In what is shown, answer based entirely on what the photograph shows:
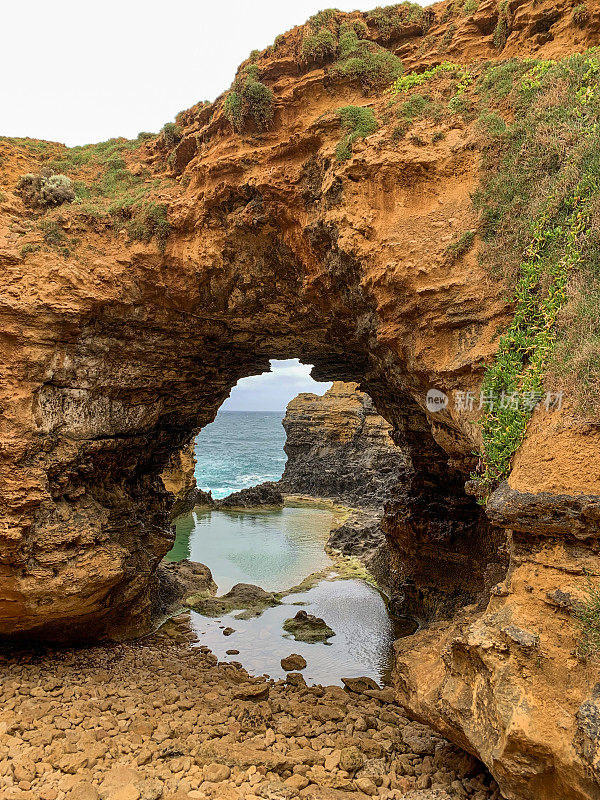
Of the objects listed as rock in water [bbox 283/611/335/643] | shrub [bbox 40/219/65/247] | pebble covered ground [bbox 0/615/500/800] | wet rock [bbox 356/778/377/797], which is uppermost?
shrub [bbox 40/219/65/247]

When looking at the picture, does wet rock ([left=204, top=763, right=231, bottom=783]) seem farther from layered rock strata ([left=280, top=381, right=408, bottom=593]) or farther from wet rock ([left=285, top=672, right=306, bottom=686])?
layered rock strata ([left=280, top=381, right=408, bottom=593])

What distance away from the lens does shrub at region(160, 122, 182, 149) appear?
11.9m

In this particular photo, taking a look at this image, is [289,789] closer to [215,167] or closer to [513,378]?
[513,378]

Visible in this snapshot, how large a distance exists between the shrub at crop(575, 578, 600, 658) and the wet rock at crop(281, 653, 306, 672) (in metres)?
8.40

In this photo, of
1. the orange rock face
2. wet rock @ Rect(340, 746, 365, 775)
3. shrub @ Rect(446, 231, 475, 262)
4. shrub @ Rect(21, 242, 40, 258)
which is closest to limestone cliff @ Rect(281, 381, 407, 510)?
the orange rock face

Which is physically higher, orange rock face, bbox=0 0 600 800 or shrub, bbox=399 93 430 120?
shrub, bbox=399 93 430 120

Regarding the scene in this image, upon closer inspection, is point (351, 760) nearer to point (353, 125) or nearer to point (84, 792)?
point (84, 792)

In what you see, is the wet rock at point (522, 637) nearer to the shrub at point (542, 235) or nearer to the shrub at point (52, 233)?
the shrub at point (542, 235)

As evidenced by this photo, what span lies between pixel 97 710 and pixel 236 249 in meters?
9.00

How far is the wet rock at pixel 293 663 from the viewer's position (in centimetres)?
1080

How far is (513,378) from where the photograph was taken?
591 cm

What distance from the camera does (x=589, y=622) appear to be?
4.04m

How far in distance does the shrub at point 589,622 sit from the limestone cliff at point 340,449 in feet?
94.1

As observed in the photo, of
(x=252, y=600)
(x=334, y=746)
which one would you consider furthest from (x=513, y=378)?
(x=252, y=600)
